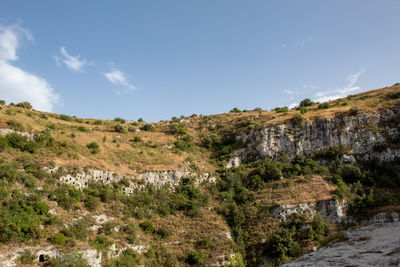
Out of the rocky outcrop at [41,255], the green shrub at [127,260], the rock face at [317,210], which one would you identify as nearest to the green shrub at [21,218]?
the rocky outcrop at [41,255]

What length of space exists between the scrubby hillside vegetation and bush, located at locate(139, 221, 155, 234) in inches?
4.7

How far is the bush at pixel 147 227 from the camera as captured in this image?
25.8m

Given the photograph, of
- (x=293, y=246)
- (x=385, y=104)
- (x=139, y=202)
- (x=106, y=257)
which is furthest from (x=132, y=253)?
(x=385, y=104)

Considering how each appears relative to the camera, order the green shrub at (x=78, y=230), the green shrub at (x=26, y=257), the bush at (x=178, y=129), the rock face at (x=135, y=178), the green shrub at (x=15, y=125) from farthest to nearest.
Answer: the bush at (x=178, y=129) → the green shrub at (x=15, y=125) → the rock face at (x=135, y=178) → the green shrub at (x=78, y=230) → the green shrub at (x=26, y=257)

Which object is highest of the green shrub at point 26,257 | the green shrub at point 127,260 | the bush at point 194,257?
the green shrub at point 26,257

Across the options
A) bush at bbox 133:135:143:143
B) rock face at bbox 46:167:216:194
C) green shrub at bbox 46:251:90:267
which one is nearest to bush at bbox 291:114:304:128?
rock face at bbox 46:167:216:194

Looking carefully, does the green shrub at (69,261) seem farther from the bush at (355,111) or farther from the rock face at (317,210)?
the bush at (355,111)

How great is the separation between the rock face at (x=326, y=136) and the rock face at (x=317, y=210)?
38.8 ft

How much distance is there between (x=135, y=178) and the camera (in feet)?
106

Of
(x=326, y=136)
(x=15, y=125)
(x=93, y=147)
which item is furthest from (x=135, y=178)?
(x=326, y=136)

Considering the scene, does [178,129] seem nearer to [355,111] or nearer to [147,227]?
[147,227]

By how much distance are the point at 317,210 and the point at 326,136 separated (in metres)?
17.2

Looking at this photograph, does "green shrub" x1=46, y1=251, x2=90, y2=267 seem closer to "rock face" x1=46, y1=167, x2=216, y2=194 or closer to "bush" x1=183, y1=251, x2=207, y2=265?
"bush" x1=183, y1=251, x2=207, y2=265

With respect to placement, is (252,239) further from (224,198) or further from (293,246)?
(224,198)
